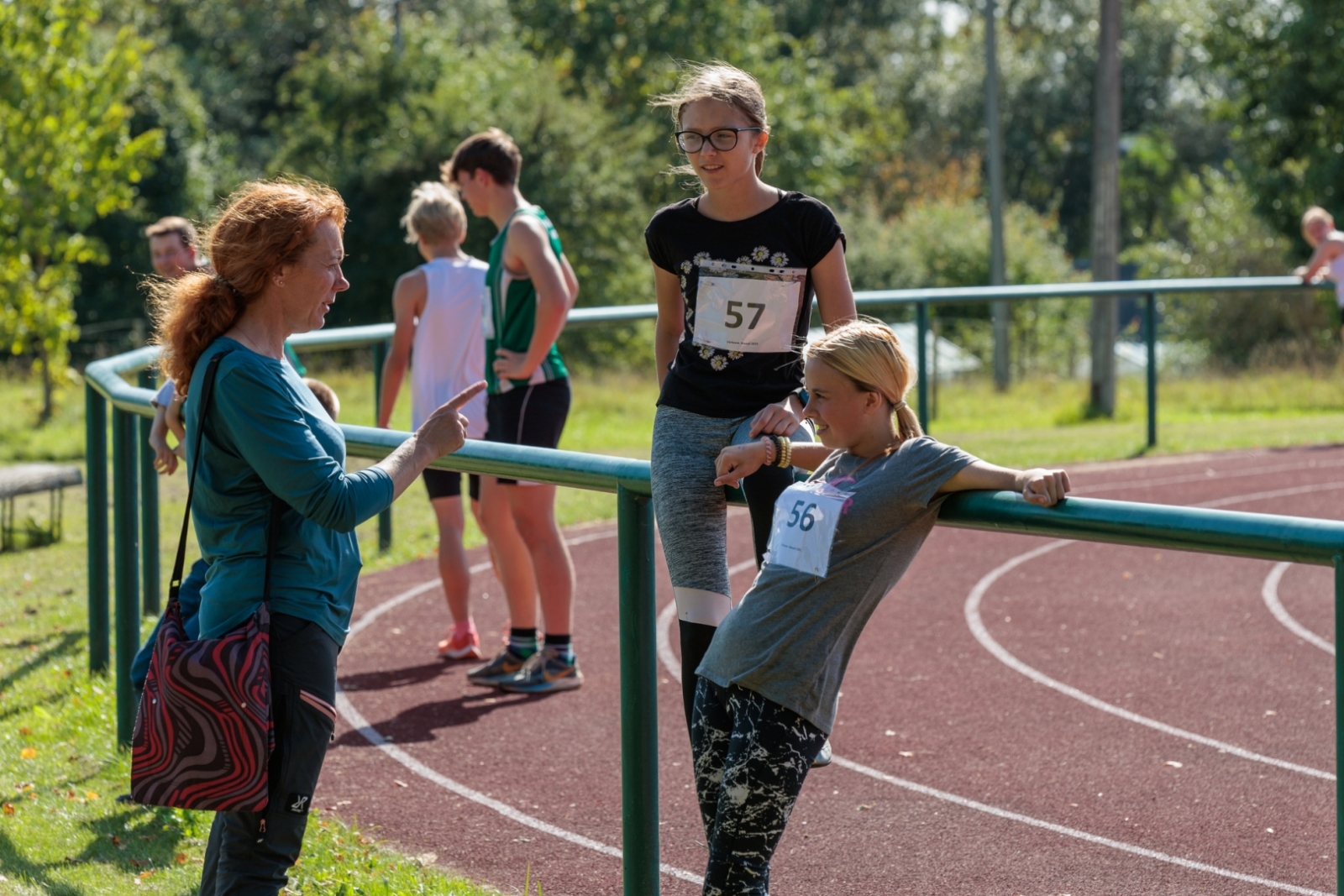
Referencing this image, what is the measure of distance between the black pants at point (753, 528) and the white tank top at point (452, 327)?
299cm

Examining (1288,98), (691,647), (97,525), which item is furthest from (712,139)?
(1288,98)

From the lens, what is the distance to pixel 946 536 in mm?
9781

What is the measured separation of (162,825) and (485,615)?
3155 millimetres

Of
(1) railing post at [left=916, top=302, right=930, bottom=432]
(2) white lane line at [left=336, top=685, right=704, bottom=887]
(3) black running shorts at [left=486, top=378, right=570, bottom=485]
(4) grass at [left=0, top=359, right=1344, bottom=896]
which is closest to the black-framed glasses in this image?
(2) white lane line at [left=336, top=685, right=704, bottom=887]

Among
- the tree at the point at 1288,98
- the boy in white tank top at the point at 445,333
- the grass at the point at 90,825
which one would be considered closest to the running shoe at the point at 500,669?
the boy in white tank top at the point at 445,333

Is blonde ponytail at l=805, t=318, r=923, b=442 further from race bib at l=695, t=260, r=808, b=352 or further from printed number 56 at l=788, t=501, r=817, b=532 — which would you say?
race bib at l=695, t=260, r=808, b=352

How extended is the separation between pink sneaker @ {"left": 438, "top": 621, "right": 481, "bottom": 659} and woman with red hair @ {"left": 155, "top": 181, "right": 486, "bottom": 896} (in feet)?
12.4

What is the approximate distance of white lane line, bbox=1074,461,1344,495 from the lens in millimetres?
11523

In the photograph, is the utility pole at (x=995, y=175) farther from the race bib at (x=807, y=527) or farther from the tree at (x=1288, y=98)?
the race bib at (x=807, y=527)

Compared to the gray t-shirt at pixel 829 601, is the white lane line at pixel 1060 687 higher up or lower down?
lower down

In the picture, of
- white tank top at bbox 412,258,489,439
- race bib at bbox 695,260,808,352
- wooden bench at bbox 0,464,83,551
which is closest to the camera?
race bib at bbox 695,260,808,352

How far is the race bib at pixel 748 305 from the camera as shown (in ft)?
12.6

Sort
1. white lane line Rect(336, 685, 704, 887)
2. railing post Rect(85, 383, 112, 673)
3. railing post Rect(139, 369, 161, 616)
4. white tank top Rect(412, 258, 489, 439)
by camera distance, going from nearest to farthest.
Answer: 1. white lane line Rect(336, 685, 704, 887)
2. railing post Rect(85, 383, 112, 673)
3. railing post Rect(139, 369, 161, 616)
4. white tank top Rect(412, 258, 489, 439)

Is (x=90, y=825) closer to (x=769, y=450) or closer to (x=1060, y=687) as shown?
(x=769, y=450)
